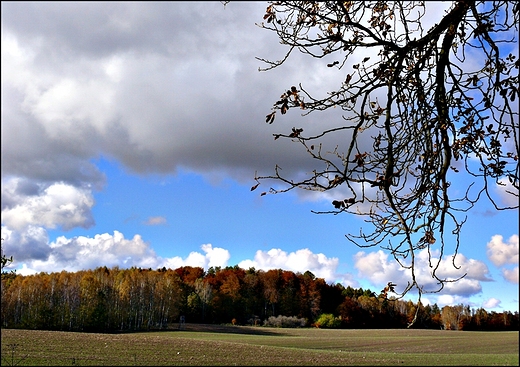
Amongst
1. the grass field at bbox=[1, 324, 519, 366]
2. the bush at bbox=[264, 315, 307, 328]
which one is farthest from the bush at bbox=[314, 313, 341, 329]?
the grass field at bbox=[1, 324, 519, 366]

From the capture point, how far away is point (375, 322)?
64.7 m

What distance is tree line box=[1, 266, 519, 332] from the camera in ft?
188

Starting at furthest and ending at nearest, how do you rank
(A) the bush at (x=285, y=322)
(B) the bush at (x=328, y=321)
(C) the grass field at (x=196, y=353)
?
1. (A) the bush at (x=285, y=322)
2. (B) the bush at (x=328, y=321)
3. (C) the grass field at (x=196, y=353)

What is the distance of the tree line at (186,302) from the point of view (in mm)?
57250

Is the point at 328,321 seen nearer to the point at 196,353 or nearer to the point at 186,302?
the point at 186,302

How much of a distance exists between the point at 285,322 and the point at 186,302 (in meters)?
15.3

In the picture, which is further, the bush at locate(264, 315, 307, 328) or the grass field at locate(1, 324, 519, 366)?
the bush at locate(264, 315, 307, 328)

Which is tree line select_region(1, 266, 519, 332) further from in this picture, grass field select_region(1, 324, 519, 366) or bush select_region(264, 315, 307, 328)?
grass field select_region(1, 324, 519, 366)

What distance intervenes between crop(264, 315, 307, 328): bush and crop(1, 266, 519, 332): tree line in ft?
0.49

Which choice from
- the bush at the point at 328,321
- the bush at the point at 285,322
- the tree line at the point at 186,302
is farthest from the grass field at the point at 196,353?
the bush at the point at 285,322

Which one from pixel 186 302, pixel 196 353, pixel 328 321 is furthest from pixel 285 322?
pixel 196 353

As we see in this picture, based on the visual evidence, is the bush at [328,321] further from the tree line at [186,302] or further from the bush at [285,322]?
the bush at [285,322]

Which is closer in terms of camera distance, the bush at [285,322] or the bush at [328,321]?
the bush at [328,321]

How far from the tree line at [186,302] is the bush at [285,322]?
0.49 ft
